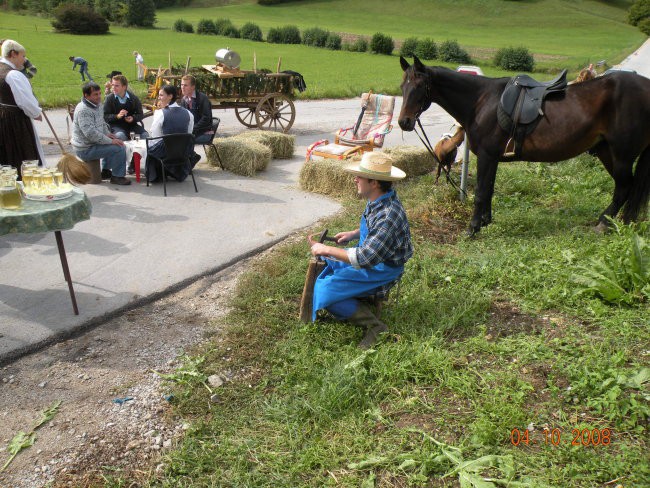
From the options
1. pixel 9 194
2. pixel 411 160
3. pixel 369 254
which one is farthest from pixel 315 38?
pixel 369 254

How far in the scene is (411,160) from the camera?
1067 cm

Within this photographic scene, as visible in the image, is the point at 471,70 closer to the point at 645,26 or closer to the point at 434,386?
the point at 434,386

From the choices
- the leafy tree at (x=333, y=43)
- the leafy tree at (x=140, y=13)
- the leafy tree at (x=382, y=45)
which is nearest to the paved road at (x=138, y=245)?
the leafy tree at (x=382, y=45)

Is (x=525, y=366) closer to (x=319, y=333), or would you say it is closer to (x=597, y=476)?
(x=597, y=476)

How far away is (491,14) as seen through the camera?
77.6 m

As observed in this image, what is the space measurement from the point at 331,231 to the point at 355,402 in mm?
3760

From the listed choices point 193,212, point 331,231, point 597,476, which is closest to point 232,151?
point 193,212

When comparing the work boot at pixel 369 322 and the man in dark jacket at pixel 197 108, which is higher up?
the man in dark jacket at pixel 197 108

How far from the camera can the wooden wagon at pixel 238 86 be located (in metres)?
12.8

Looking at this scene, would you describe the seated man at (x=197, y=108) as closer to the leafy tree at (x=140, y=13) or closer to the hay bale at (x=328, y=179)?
the hay bale at (x=328, y=179)

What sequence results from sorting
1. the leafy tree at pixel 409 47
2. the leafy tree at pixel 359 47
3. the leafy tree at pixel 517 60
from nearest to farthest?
1. the leafy tree at pixel 517 60
2. the leafy tree at pixel 409 47
3. the leafy tree at pixel 359 47

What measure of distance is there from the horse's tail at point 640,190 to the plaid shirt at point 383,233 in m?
3.95

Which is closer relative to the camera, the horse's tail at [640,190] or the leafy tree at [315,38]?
the horse's tail at [640,190]

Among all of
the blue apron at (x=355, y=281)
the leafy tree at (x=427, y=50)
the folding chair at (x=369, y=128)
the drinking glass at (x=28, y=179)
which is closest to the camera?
the blue apron at (x=355, y=281)
